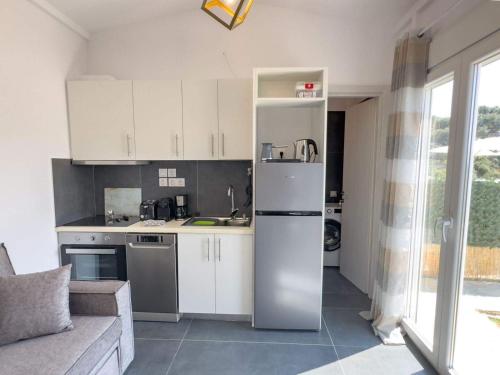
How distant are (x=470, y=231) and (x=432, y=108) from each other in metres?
0.97

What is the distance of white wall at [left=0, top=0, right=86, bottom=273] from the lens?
6.08 ft

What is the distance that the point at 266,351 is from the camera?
203 centimetres

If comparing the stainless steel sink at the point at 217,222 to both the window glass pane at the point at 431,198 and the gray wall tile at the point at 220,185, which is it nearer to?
the gray wall tile at the point at 220,185

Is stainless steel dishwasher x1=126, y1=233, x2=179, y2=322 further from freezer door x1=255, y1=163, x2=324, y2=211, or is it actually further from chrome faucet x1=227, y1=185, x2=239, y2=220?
freezer door x1=255, y1=163, x2=324, y2=211

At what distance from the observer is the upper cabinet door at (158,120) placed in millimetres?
2436

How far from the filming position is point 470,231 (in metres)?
1.59

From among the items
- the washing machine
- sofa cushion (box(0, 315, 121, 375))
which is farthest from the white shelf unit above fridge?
sofa cushion (box(0, 315, 121, 375))

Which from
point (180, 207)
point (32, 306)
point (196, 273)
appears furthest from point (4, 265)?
point (180, 207)

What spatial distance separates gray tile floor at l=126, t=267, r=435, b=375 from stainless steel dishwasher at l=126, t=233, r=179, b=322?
13 cm

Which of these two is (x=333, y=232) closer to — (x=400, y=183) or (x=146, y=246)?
(x=400, y=183)

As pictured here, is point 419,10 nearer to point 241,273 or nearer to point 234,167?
point 234,167

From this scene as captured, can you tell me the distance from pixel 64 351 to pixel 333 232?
10.2 feet

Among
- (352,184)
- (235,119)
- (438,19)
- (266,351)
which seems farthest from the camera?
(352,184)

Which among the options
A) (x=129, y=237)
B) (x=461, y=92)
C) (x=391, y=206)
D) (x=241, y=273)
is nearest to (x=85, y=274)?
(x=129, y=237)
